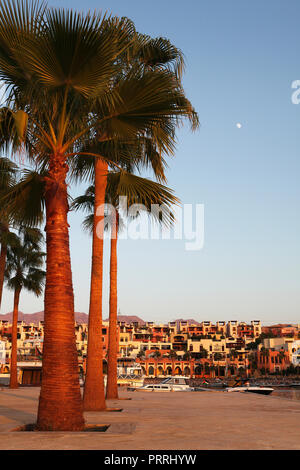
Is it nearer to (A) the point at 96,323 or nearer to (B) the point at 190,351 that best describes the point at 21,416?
(A) the point at 96,323

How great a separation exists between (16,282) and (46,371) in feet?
84.8

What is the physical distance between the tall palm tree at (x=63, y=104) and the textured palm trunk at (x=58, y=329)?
0.02 m

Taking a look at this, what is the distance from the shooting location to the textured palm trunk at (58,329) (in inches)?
333

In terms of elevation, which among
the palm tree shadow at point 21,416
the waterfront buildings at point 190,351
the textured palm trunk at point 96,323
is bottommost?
the waterfront buildings at point 190,351

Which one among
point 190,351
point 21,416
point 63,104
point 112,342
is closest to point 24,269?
point 112,342

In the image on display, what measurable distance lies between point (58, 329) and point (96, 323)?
6613 mm

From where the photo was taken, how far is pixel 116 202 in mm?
18000

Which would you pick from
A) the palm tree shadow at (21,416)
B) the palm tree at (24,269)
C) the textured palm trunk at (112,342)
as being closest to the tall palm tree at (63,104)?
the palm tree shadow at (21,416)

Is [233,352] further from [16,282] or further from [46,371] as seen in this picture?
[46,371]

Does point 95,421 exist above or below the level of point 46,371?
below

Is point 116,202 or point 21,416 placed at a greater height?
point 116,202

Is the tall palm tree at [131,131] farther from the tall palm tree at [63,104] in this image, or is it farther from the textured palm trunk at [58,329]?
the textured palm trunk at [58,329]
